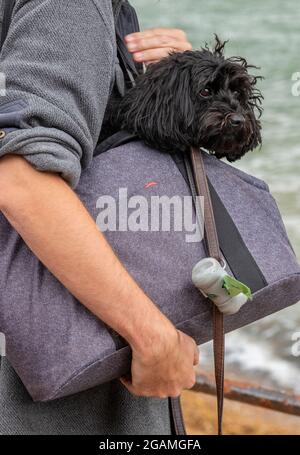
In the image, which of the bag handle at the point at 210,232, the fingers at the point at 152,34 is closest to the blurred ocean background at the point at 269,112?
the fingers at the point at 152,34

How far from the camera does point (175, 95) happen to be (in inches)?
48.8

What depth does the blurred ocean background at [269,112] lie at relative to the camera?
122 inches

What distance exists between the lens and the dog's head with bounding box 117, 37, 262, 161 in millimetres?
1233

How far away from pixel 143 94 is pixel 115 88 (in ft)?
0.23

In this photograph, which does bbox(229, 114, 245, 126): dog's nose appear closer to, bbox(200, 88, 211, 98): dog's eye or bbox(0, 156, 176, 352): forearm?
bbox(200, 88, 211, 98): dog's eye

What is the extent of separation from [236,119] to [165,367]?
366 millimetres

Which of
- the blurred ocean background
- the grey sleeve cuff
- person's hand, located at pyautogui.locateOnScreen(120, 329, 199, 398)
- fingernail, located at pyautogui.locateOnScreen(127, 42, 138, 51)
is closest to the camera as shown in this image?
the grey sleeve cuff

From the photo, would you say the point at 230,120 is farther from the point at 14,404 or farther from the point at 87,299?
the point at 14,404

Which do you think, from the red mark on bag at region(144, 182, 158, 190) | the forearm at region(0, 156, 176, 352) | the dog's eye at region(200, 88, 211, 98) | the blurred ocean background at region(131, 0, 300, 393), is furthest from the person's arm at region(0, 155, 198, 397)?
the blurred ocean background at region(131, 0, 300, 393)

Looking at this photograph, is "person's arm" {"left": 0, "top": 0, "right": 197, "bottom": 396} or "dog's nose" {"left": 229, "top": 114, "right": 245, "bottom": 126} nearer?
"person's arm" {"left": 0, "top": 0, "right": 197, "bottom": 396}

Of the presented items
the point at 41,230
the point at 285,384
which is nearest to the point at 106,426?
the point at 41,230

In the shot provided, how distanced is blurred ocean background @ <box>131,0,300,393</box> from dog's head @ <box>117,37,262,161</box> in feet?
1.79

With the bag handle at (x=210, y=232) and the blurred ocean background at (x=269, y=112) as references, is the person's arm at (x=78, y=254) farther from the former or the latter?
the blurred ocean background at (x=269, y=112)

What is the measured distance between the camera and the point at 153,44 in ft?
4.51
